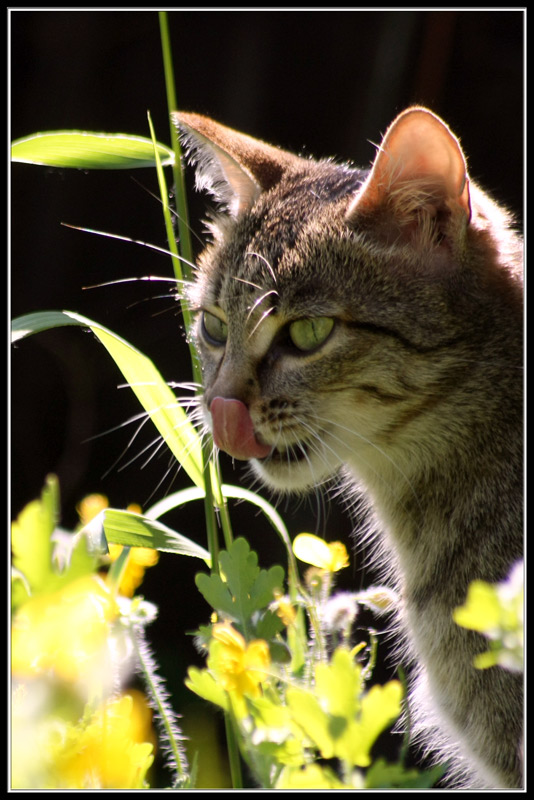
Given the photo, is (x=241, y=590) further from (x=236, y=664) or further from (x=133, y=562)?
(x=133, y=562)

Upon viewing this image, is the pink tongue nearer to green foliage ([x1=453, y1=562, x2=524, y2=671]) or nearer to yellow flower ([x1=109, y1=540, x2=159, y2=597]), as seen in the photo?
yellow flower ([x1=109, y1=540, x2=159, y2=597])

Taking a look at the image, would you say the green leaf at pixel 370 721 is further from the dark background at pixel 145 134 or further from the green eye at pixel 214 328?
the dark background at pixel 145 134

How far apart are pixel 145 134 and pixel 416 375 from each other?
4.11 ft

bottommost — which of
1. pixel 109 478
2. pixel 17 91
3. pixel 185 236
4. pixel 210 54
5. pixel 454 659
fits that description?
pixel 109 478

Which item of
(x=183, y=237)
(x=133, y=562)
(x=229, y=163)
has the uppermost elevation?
(x=229, y=163)

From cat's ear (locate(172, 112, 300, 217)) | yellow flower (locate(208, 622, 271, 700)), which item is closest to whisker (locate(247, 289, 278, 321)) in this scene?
cat's ear (locate(172, 112, 300, 217))

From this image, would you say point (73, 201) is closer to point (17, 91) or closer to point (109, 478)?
point (17, 91)

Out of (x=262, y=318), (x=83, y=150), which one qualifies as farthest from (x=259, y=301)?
(x=83, y=150)

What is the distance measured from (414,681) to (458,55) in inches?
49.7

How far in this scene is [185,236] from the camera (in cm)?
82

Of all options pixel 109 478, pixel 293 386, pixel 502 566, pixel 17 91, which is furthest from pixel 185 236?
pixel 109 478

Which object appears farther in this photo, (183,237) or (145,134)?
(145,134)

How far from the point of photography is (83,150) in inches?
30.3

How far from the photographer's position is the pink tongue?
906mm
